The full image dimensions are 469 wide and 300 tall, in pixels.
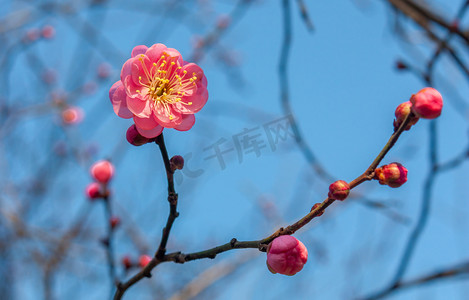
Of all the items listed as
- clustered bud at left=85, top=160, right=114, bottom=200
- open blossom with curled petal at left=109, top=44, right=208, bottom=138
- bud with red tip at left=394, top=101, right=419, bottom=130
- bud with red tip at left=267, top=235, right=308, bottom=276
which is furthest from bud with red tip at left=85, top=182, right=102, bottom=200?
bud with red tip at left=394, top=101, right=419, bottom=130

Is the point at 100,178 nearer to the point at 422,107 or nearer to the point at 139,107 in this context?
the point at 139,107

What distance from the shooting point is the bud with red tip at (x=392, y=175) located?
3.56ft

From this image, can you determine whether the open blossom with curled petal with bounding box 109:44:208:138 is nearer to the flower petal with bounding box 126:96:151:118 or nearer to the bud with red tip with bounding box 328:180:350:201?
the flower petal with bounding box 126:96:151:118

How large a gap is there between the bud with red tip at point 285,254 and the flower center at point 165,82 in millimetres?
601

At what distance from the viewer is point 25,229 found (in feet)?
10.8

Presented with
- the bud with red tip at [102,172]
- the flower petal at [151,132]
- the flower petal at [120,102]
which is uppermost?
the bud with red tip at [102,172]

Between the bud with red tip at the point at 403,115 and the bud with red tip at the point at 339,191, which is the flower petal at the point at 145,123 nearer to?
the bud with red tip at the point at 339,191

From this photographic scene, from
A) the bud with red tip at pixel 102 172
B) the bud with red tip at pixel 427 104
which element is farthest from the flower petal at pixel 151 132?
the bud with red tip at pixel 427 104

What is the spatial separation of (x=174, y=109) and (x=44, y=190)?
4.00m

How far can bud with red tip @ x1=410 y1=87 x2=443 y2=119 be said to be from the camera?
42.1 inches

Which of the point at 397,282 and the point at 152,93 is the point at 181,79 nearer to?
the point at 152,93

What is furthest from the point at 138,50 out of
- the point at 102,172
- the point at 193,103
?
the point at 102,172

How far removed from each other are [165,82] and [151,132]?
325 millimetres

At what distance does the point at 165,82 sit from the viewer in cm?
147
